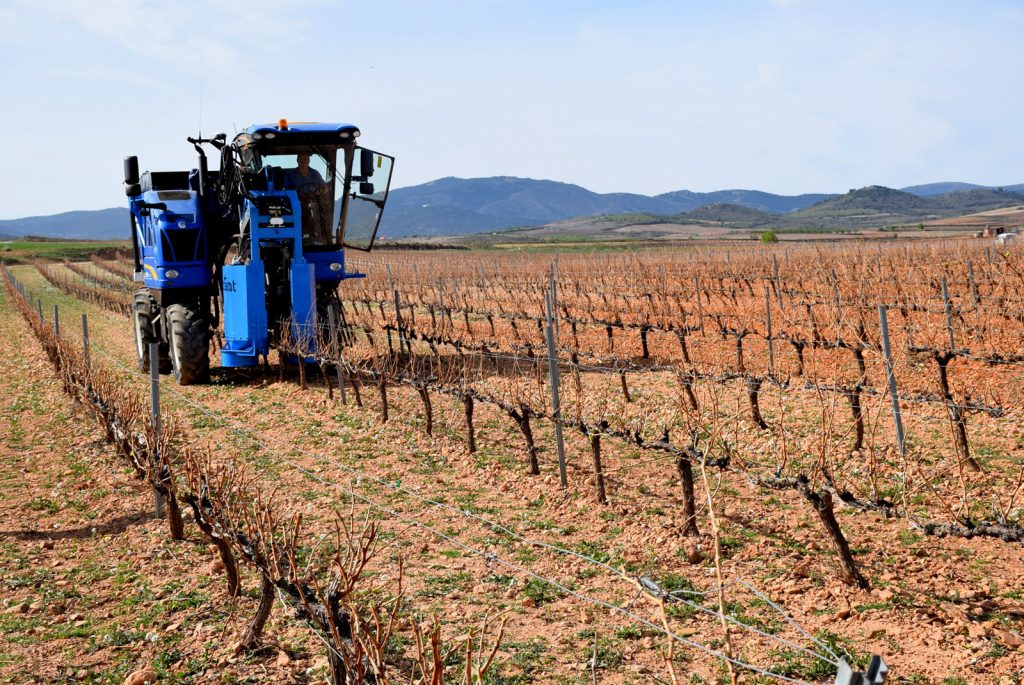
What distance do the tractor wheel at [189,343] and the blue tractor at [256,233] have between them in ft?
0.04

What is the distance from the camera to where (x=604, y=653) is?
4.65 m

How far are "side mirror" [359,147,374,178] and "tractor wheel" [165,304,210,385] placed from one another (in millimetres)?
2940

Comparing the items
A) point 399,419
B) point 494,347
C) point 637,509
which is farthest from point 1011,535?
point 494,347

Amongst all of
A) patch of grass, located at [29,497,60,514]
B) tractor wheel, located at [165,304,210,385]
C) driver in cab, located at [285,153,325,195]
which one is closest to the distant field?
tractor wheel, located at [165,304,210,385]

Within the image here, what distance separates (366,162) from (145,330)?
14.8 feet

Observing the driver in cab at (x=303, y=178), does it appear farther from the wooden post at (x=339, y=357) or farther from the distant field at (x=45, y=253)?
the distant field at (x=45, y=253)

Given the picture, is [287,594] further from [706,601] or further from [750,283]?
[750,283]

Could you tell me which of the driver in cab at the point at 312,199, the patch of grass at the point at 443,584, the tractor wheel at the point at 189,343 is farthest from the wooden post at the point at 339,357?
the patch of grass at the point at 443,584

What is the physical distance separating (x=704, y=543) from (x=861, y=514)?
127cm

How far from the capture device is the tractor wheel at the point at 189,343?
1209 centimetres

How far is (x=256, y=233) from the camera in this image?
11648mm

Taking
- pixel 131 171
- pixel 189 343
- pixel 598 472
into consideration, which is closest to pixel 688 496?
pixel 598 472

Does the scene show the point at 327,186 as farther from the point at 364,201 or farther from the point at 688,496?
the point at 688,496

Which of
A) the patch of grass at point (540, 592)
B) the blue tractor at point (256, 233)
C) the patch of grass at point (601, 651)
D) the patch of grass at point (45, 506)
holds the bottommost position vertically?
the patch of grass at point (601, 651)
